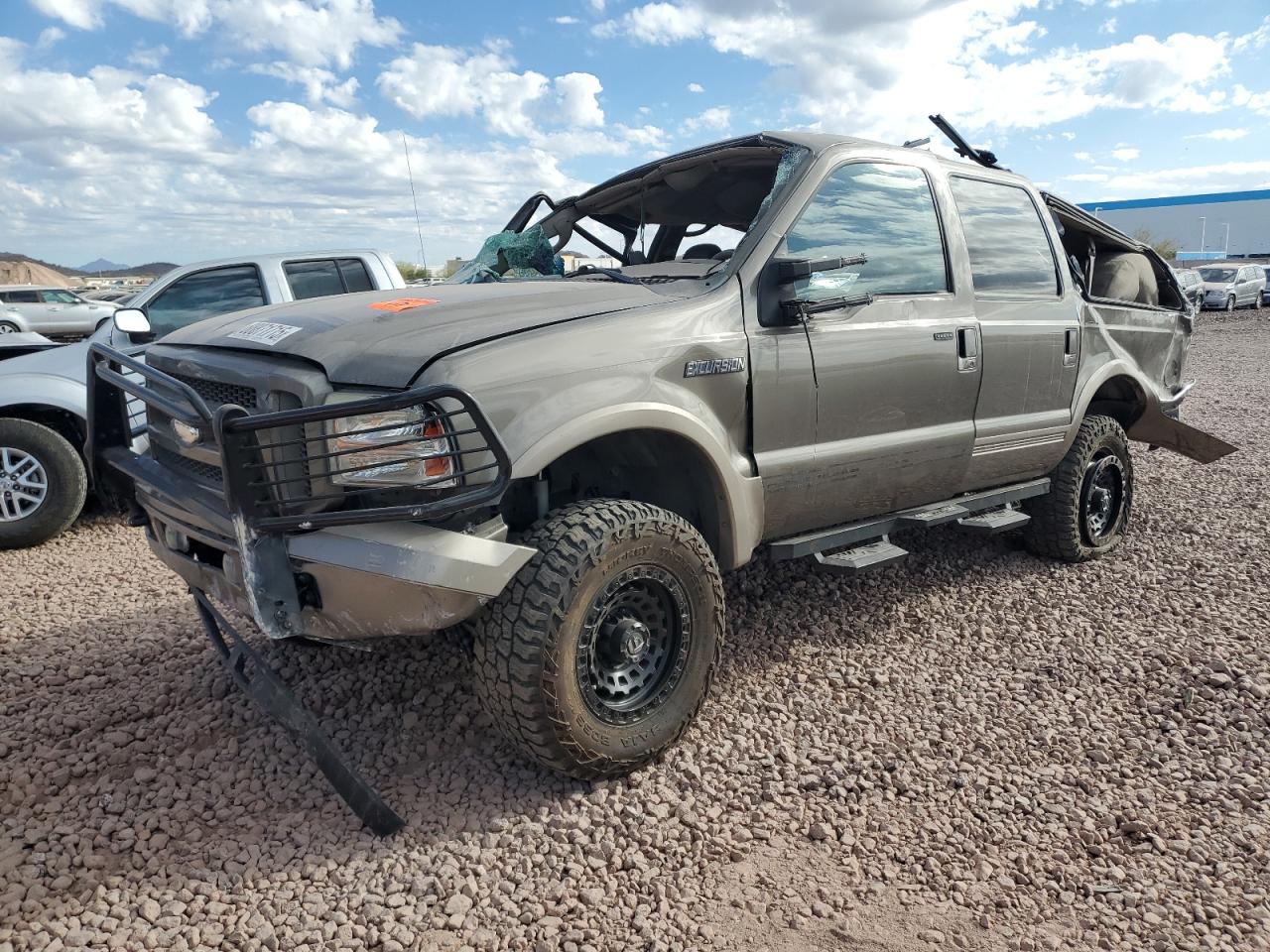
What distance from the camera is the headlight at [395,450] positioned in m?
2.38

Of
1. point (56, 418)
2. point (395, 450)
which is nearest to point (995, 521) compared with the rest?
point (395, 450)

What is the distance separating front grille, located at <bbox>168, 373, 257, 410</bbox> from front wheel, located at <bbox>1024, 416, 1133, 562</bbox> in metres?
3.96

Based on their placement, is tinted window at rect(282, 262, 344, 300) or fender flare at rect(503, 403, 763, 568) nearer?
→ fender flare at rect(503, 403, 763, 568)

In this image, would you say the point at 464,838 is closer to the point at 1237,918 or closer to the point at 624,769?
the point at 624,769

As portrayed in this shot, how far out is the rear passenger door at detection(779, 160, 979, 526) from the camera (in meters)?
3.40

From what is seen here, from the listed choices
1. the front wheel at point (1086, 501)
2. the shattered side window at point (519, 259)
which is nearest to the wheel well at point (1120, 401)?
the front wheel at point (1086, 501)

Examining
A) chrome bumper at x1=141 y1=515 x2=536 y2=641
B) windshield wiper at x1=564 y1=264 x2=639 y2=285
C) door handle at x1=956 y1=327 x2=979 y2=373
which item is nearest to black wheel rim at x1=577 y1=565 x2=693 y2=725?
chrome bumper at x1=141 y1=515 x2=536 y2=641

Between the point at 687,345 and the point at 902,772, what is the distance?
1555 mm

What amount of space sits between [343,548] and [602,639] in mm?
Result: 878

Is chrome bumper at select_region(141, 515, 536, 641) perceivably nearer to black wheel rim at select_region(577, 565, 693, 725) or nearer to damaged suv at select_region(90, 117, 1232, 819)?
damaged suv at select_region(90, 117, 1232, 819)

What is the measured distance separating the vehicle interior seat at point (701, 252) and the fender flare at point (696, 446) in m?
1.47

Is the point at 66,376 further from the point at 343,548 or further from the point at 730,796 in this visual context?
the point at 730,796

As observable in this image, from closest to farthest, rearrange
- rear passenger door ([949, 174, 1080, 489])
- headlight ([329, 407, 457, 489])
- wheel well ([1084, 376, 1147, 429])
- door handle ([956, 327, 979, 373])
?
headlight ([329, 407, 457, 489]) → door handle ([956, 327, 979, 373]) → rear passenger door ([949, 174, 1080, 489]) → wheel well ([1084, 376, 1147, 429])

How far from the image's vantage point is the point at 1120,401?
5.36 metres
